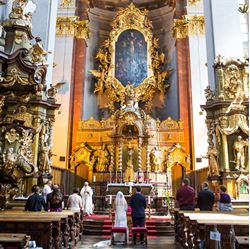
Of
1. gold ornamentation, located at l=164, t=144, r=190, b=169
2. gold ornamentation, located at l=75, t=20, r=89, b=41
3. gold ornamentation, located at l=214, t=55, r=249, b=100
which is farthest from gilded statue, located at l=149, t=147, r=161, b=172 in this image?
gold ornamentation, located at l=75, t=20, r=89, b=41

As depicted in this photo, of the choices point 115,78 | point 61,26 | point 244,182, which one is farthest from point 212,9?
point 61,26

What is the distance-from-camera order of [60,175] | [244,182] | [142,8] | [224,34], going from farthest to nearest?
1. [142,8]
2. [60,175]
3. [224,34]
4. [244,182]

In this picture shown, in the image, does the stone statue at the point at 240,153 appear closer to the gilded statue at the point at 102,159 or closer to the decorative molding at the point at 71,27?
the gilded statue at the point at 102,159

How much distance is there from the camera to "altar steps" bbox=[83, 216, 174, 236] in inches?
337

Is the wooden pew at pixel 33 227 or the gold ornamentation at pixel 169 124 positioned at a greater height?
the gold ornamentation at pixel 169 124

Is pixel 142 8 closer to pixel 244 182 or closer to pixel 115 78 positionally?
pixel 115 78

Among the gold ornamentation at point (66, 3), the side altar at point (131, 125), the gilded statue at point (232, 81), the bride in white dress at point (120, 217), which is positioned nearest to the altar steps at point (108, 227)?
the bride in white dress at point (120, 217)

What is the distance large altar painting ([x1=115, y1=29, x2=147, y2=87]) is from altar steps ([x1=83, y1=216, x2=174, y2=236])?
955cm

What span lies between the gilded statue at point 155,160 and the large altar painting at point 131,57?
4.18 metres

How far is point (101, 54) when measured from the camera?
1797 centimetres

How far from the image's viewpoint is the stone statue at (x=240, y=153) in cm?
941

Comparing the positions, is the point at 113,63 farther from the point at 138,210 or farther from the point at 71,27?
the point at 138,210

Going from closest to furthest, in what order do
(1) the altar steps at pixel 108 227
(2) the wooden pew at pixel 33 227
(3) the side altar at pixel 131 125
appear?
(2) the wooden pew at pixel 33 227, (1) the altar steps at pixel 108 227, (3) the side altar at pixel 131 125

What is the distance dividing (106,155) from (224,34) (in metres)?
7.31
